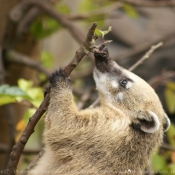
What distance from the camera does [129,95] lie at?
334 centimetres

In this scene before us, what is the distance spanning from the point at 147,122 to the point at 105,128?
317 millimetres

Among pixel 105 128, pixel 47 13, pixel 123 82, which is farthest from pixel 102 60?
pixel 47 13

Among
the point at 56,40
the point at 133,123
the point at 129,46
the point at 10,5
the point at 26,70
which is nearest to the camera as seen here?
the point at 133,123

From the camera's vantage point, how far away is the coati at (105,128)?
10.1 feet

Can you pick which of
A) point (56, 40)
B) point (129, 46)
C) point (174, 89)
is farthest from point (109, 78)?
point (56, 40)

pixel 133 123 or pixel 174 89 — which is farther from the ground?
pixel 174 89

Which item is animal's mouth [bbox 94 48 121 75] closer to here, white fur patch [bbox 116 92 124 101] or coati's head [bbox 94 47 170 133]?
coati's head [bbox 94 47 170 133]

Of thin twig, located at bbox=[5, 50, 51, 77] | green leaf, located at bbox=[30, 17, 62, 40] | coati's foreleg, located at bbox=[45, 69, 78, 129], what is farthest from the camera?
green leaf, located at bbox=[30, 17, 62, 40]

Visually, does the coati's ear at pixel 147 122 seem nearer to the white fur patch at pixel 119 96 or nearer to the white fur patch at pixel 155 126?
the white fur patch at pixel 155 126

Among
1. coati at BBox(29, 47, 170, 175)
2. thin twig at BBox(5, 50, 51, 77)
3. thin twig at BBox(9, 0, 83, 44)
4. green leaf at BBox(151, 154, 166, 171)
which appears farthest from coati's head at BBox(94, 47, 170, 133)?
thin twig at BBox(5, 50, 51, 77)

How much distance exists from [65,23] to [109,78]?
135 cm

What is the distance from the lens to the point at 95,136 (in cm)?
314

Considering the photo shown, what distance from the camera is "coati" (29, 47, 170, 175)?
10.1 ft

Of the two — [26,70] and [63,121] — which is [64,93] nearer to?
[63,121]
